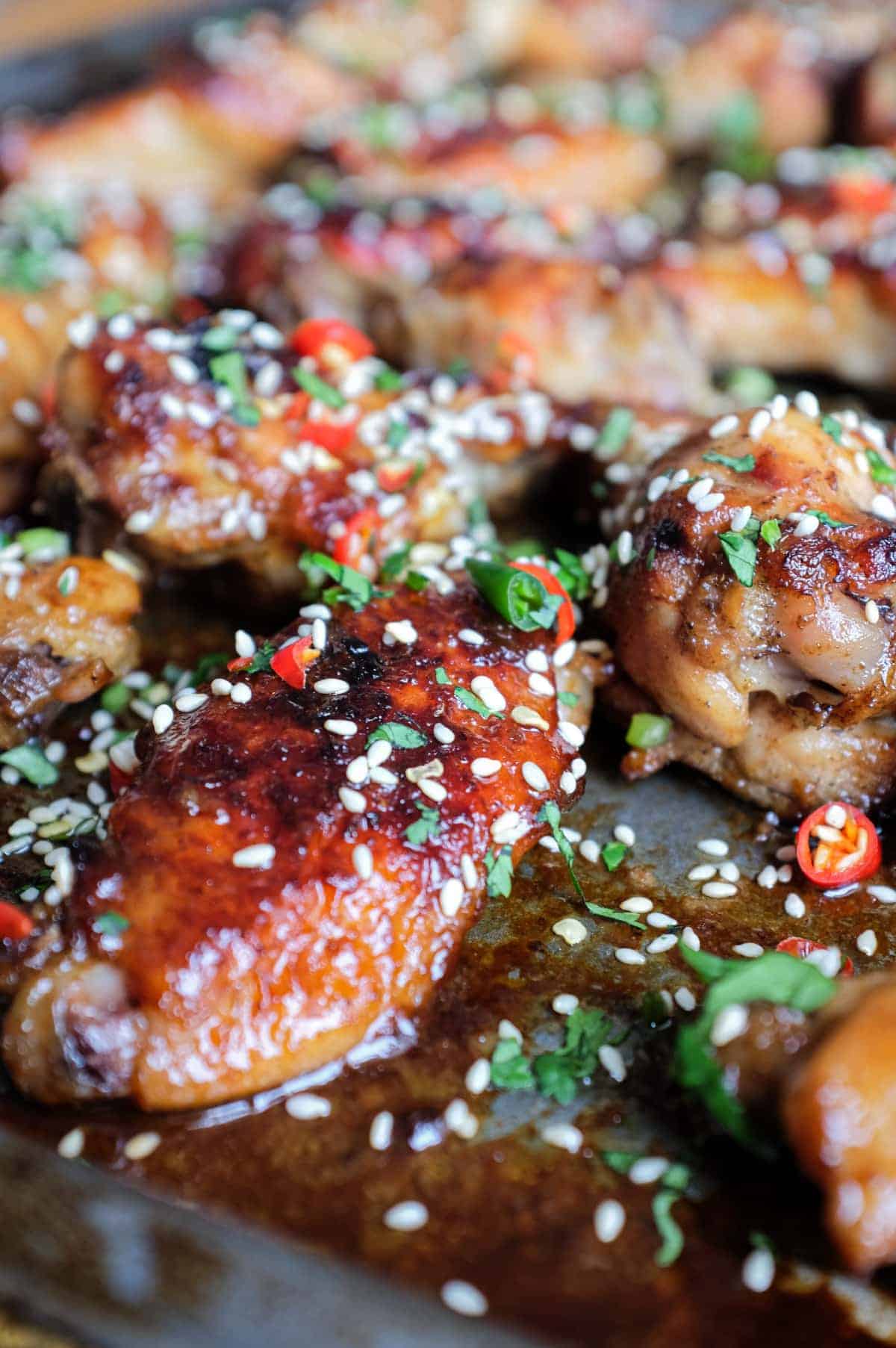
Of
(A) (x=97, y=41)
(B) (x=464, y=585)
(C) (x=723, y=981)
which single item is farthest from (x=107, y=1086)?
(A) (x=97, y=41)

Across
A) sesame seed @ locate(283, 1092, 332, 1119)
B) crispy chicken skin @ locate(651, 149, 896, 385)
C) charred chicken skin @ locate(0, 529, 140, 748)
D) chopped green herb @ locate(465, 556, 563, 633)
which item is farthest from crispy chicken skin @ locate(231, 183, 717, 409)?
sesame seed @ locate(283, 1092, 332, 1119)


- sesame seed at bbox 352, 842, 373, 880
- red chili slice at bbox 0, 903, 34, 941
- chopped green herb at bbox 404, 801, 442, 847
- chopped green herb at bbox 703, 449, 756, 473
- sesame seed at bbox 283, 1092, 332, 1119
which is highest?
chopped green herb at bbox 703, 449, 756, 473

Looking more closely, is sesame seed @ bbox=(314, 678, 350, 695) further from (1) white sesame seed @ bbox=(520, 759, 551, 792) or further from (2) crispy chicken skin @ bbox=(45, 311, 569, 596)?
(2) crispy chicken skin @ bbox=(45, 311, 569, 596)

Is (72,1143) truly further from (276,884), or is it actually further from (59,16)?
(59,16)

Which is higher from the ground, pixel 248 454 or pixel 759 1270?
pixel 248 454

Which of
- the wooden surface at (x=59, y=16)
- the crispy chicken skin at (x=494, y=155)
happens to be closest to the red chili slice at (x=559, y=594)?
the crispy chicken skin at (x=494, y=155)

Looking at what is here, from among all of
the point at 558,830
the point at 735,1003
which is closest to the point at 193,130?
the point at 558,830
